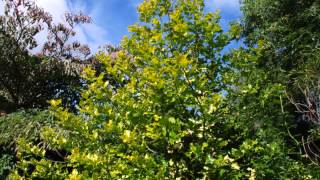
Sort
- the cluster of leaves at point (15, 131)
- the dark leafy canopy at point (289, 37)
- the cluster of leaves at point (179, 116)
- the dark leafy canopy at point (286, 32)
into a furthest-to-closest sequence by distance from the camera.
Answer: the dark leafy canopy at point (286, 32) < the dark leafy canopy at point (289, 37) < the cluster of leaves at point (15, 131) < the cluster of leaves at point (179, 116)

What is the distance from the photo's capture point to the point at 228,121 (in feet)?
14.1

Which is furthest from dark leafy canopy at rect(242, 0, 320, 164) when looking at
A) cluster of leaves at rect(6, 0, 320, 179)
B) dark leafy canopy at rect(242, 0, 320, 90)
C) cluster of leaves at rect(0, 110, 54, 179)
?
cluster of leaves at rect(6, 0, 320, 179)

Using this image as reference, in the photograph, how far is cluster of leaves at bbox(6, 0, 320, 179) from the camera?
3814 mm

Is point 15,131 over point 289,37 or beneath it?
beneath

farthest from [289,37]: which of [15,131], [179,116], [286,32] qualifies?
[179,116]

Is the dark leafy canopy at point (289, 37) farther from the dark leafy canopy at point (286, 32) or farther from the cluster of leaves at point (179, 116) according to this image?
the cluster of leaves at point (179, 116)

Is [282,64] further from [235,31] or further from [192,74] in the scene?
[192,74]

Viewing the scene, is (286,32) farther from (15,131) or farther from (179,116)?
(179,116)

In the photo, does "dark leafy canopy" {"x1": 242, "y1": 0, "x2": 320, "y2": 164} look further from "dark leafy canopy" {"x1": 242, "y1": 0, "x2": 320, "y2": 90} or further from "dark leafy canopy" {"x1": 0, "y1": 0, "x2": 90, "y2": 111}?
"dark leafy canopy" {"x1": 0, "y1": 0, "x2": 90, "y2": 111}

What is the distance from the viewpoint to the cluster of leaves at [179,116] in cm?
381

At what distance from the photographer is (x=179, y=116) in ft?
13.4

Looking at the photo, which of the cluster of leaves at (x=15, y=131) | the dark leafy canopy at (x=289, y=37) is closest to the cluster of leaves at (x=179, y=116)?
the cluster of leaves at (x=15, y=131)

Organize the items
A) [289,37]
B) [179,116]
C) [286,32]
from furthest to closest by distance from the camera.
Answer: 1. [286,32]
2. [289,37]
3. [179,116]

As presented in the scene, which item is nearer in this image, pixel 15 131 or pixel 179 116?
pixel 179 116
